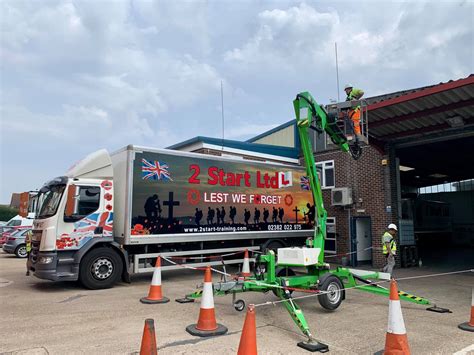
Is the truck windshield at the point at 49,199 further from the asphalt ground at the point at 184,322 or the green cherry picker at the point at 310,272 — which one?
the green cherry picker at the point at 310,272

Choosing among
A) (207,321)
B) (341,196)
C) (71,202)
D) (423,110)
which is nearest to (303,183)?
(341,196)

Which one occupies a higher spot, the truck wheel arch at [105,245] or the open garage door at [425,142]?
the open garage door at [425,142]

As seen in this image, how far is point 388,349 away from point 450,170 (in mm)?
21640

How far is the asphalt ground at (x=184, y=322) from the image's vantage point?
5.54 meters

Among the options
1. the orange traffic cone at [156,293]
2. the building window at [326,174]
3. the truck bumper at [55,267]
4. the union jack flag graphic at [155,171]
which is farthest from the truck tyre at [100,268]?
the building window at [326,174]

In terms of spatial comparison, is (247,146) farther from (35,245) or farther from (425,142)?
(35,245)

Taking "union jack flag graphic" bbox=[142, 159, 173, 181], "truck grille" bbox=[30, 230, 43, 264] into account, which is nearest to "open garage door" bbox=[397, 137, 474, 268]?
"union jack flag graphic" bbox=[142, 159, 173, 181]

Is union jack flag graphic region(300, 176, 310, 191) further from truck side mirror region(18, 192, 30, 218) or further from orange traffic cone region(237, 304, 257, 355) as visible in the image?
orange traffic cone region(237, 304, 257, 355)

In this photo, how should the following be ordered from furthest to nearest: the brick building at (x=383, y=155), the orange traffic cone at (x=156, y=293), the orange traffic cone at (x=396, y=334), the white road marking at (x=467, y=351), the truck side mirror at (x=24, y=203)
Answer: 1. the truck side mirror at (x=24, y=203)
2. the brick building at (x=383, y=155)
3. the orange traffic cone at (x=156, y=293)
4. the white road marking at (x=467, y=351)
5. the orange traffic cone at (x=396, y=334)

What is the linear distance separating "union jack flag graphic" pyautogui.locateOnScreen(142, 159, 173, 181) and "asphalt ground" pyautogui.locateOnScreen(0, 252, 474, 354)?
2.96 metres

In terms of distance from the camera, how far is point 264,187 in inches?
533

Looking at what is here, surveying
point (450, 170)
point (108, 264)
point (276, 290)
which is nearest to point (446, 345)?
point (276, 290)

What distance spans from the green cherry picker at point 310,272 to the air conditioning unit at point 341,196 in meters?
6.71

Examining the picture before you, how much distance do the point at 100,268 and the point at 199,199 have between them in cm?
334
